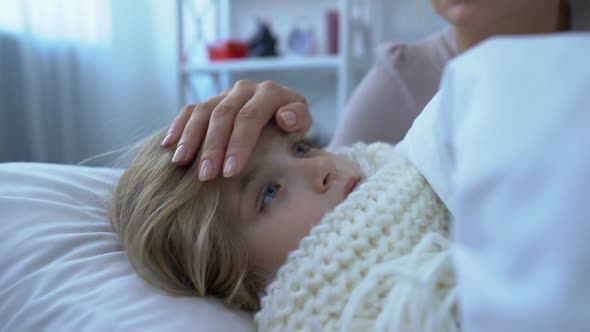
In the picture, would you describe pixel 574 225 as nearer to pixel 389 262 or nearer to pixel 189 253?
pixel 389 262

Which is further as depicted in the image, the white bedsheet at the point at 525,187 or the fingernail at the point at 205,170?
the fingernail at the point at 205,170

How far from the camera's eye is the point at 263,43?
2141mm

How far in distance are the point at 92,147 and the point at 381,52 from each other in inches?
57.6

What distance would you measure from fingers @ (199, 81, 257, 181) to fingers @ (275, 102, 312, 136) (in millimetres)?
56

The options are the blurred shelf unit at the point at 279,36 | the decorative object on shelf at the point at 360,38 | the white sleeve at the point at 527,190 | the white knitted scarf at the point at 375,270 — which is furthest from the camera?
the decorative object on shelf at the point at 360,38

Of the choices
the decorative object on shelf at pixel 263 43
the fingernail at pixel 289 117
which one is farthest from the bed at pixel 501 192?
the decorative object on shelf at pixel 263 43

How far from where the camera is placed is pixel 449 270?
0.38 m

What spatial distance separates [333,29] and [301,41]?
0.22 metres

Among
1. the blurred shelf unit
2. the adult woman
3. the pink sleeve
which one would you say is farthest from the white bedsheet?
the blurred shelf unit

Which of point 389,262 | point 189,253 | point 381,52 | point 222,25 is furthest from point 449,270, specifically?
point 222,25

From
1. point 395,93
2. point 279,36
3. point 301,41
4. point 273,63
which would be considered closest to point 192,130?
point 395,93

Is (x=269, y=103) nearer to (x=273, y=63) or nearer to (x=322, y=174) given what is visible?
(x=322, y=174)

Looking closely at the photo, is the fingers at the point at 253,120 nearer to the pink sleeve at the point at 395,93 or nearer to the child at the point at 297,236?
the child at the point at 297,236

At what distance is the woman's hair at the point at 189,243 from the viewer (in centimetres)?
54
